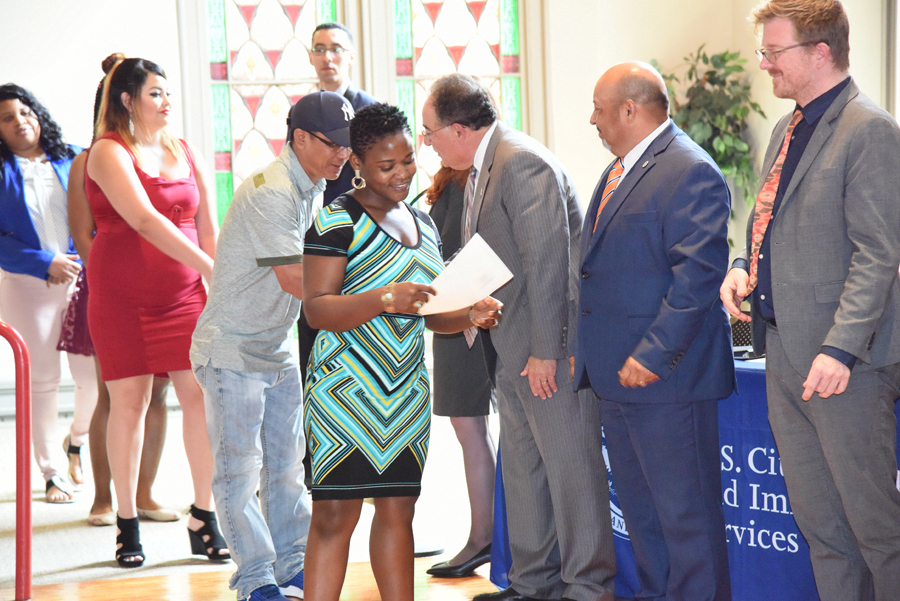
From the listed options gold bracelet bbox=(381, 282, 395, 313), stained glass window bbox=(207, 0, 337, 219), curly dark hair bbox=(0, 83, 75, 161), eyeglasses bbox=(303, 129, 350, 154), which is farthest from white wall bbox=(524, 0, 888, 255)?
gold bracelet bbox=(381, 282, 395, 313)

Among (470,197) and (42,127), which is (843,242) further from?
(42,127)

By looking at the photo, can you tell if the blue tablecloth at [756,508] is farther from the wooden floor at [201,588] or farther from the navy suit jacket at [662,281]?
the wooden floor at [201,588]

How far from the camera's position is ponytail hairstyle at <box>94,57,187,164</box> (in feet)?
10.1

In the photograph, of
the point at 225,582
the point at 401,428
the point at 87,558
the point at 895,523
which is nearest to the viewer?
the point at 895,523

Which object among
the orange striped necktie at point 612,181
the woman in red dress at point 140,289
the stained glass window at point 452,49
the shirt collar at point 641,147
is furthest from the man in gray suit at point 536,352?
the stained glass window at point 452,49

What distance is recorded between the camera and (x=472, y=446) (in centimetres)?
310

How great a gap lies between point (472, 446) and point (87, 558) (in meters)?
1.57

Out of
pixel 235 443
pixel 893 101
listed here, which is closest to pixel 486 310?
pixel 235 443

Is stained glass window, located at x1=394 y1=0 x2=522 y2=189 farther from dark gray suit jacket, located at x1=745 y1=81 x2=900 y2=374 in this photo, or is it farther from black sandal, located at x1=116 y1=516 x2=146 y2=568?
dark gray suit jacket, located at x1=745 y1=81 x2=900 y2=374

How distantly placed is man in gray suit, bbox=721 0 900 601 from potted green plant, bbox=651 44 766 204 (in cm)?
456

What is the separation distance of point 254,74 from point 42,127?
2.50 m

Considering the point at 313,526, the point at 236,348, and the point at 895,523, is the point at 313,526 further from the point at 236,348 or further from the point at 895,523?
the point at 895,523

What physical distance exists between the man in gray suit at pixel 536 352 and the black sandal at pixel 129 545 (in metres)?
1.44

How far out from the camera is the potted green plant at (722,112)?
639cm
